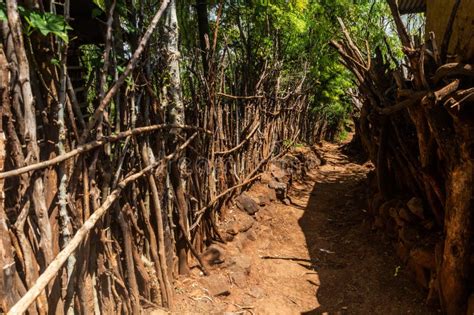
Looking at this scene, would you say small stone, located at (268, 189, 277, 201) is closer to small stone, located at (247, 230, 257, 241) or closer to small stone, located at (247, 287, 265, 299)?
small stone, located at (247, 230, 257, 241)

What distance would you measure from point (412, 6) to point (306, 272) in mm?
5141

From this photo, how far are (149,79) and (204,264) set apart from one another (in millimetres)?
1704

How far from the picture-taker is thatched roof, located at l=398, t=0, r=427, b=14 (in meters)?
6.14

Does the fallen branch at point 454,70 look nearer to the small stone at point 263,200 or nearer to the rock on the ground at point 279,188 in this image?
the small stone at point 263,200

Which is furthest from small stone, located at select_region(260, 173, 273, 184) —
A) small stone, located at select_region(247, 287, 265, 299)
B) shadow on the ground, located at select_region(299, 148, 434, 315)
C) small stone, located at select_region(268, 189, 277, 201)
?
small stone, located at select_region(247, 287, 265, 299)

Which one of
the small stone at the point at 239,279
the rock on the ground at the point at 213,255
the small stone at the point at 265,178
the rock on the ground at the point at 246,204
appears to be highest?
the small stone at the point at 265,178

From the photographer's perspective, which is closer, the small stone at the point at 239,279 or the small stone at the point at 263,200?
the small stone at the point at 239,279

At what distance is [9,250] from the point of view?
1.52 m

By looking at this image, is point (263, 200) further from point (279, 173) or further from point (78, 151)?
point (78, 151)

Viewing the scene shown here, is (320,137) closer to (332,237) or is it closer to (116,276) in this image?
(332,237)

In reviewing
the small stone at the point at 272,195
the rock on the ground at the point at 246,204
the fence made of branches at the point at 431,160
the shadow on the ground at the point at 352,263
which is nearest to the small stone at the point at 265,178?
the small stone at the point at 272,195

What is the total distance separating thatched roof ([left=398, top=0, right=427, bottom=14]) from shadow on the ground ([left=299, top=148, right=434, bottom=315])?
122 inches

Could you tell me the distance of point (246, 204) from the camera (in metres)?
4.69

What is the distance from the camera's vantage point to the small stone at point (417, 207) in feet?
10.8
